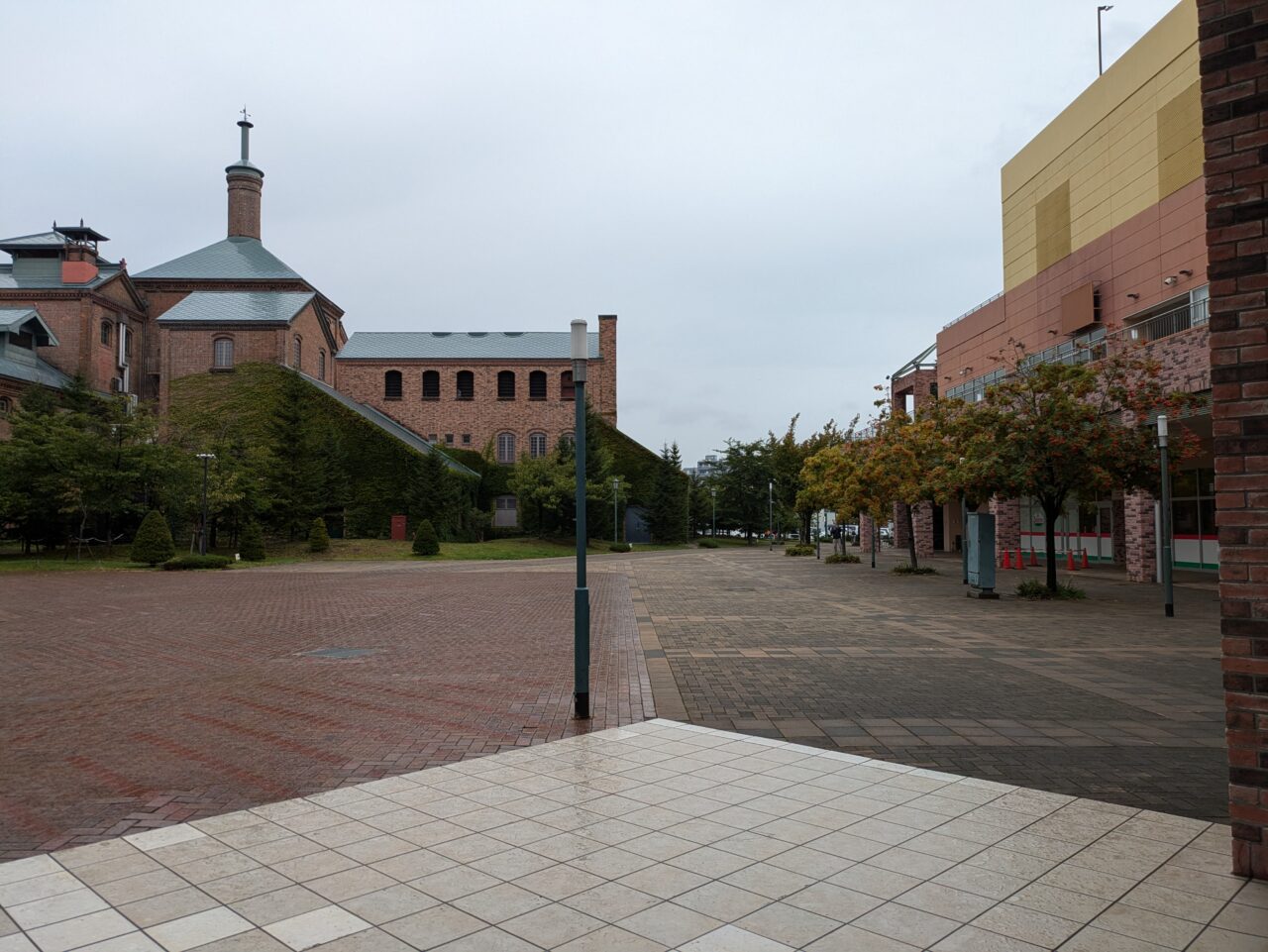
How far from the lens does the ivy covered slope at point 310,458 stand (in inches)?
1726

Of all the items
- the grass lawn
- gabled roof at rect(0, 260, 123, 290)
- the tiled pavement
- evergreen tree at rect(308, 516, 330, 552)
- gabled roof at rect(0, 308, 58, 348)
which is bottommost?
the grass lawn

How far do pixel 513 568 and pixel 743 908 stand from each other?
29813 millimetres

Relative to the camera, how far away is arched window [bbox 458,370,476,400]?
Result: 6375 cm

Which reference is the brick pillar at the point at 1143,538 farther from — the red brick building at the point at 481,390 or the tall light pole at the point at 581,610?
the red brick building at the point at 481,390

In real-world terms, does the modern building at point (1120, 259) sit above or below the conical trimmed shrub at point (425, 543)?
above

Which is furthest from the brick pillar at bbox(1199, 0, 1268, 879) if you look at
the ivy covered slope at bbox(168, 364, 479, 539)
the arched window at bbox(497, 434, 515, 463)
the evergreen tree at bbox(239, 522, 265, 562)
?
the arched window at bbox(497, 434, 515, 463)

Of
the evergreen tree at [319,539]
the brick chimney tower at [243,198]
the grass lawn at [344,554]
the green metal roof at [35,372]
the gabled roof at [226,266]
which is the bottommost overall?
the grass lawn at [344,554]

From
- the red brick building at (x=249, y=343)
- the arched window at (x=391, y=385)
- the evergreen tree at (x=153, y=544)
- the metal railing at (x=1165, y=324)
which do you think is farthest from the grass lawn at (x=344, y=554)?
the metal railing at (x=1165, y=324)

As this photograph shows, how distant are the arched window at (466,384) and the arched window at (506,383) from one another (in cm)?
192

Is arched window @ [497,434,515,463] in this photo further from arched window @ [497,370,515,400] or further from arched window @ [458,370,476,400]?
arched window @ [458,370,476,400]

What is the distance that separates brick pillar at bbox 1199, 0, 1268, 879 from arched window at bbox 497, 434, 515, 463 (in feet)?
195

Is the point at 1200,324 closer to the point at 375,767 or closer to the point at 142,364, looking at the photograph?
the point at 375,767

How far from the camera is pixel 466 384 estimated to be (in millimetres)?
63969

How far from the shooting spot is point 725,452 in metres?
67.5
